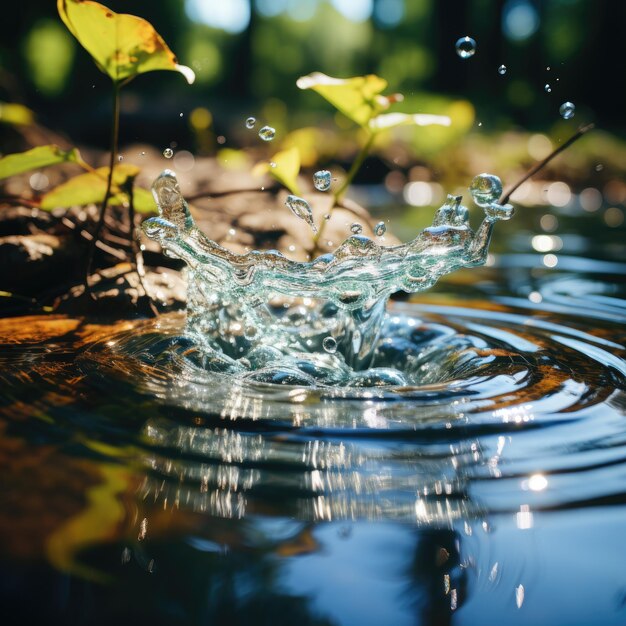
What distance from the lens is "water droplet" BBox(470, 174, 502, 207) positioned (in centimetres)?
202

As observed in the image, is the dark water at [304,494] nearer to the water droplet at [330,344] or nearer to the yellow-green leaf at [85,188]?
the water droplet at [330,344]

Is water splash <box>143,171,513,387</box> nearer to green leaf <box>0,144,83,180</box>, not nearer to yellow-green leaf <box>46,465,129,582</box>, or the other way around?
green leaf <box>0,144,83,180</box>

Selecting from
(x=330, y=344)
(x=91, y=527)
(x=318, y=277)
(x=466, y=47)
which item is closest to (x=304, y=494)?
(x=91, y=527)

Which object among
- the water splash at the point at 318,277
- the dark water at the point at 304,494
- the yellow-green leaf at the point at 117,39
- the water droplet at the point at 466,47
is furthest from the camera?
the water droplet at the point at 466,47

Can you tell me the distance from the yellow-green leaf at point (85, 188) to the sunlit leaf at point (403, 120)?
745 mm

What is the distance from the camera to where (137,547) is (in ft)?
3.20

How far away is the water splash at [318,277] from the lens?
198 centimetres

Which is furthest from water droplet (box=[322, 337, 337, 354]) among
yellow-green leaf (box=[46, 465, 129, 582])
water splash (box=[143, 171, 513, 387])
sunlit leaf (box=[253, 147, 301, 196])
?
yellow-green leaf (box=[46, 465, 129, 582])

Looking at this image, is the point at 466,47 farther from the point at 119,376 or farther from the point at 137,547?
the point at 137,547

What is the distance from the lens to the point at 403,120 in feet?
7.66

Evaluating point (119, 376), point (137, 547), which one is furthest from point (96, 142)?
point (137, 547)

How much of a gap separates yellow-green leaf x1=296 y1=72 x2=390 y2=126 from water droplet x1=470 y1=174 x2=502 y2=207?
1.32ft

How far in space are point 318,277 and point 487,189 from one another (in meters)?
0.50

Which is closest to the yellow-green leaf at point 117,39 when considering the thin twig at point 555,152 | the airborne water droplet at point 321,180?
the airborne water droplet at point 321,180
